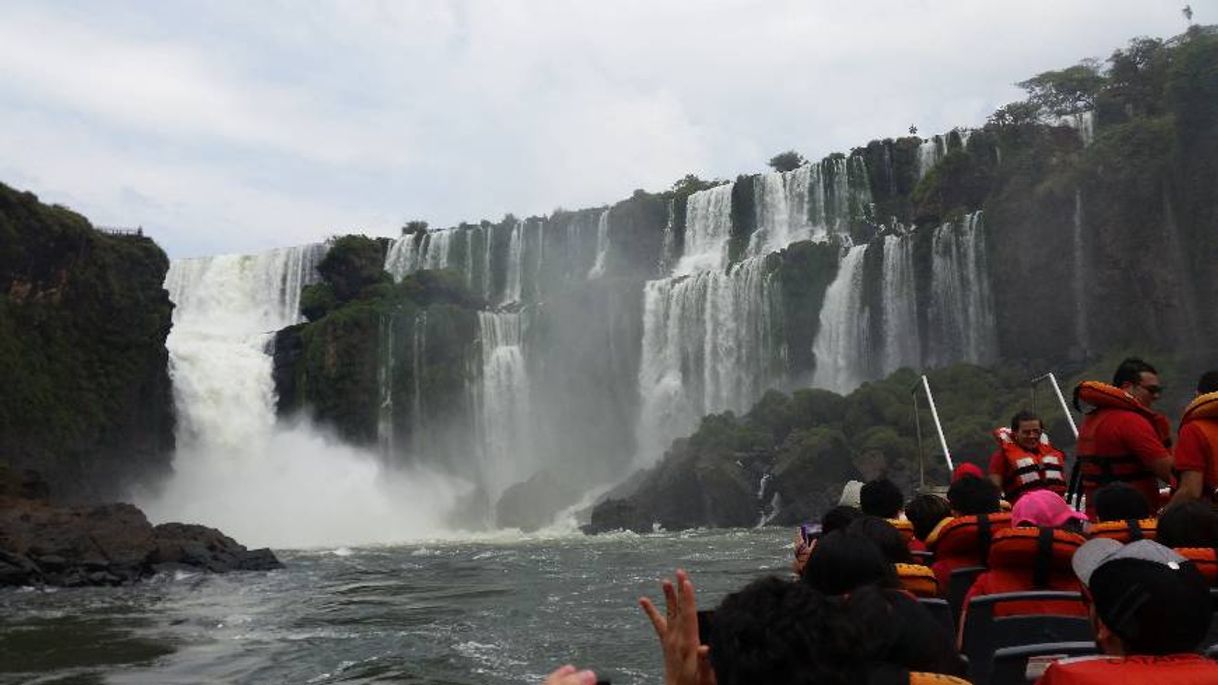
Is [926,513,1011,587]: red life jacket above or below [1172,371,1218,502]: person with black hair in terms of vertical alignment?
below

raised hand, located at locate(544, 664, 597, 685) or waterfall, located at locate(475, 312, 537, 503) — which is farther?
waterfall, located at locate(475, 312, 537, 503)

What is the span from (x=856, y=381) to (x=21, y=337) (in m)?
28.4

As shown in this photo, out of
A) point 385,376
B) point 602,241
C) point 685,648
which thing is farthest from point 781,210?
point 685,648

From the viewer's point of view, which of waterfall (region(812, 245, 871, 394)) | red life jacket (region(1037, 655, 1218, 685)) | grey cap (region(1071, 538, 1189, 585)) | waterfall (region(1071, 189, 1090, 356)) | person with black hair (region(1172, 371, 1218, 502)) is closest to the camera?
red life jacket (region(1037, 655, 1218, 685))

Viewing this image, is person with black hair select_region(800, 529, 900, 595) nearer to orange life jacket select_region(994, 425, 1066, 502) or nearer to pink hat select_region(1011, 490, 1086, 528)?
pink hat select_region(1011, 490, 1086, 528)

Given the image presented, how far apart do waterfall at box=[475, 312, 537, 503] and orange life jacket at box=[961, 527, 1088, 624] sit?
4028 centimetres

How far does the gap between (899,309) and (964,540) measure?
35060 mm

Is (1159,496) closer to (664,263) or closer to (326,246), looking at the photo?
(664,263)

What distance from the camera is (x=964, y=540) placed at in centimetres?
539

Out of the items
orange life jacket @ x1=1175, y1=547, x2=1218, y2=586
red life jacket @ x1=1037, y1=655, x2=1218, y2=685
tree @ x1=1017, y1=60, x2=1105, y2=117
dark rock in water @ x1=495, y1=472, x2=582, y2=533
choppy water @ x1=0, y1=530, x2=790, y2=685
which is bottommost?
choppy water @ x1=0, y1=530, x2=790, y2=685

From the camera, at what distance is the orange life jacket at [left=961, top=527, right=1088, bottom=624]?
4.55 meters

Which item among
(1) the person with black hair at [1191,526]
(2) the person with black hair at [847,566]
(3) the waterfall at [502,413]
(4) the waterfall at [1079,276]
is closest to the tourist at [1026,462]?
(1) the person with black hair at [1191,526]

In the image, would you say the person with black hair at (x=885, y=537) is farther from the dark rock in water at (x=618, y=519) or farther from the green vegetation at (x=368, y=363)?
the green vegetation at (x=368, y=363)

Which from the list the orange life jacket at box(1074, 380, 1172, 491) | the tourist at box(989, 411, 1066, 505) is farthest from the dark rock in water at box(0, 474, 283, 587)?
the orange life jacket at box(1074, 380, 1172, 491)
